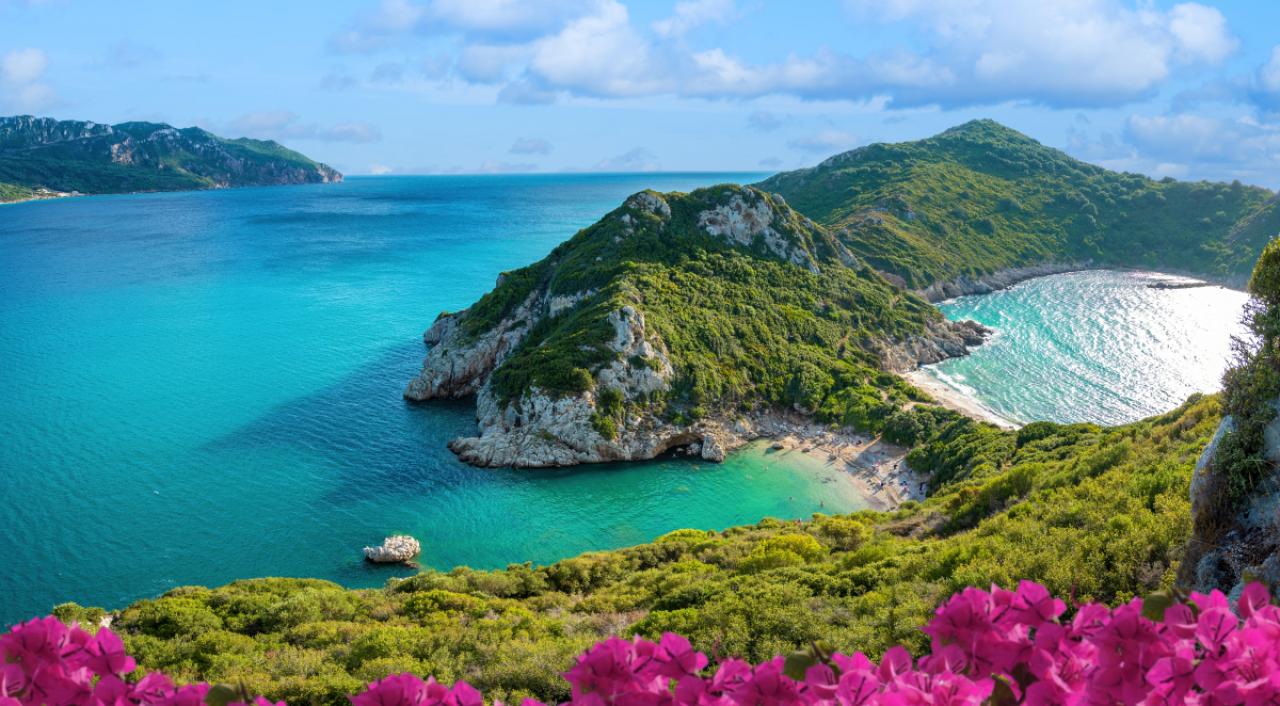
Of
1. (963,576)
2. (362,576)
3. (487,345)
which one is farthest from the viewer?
(487,345)

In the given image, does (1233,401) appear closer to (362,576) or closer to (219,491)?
(362,576)

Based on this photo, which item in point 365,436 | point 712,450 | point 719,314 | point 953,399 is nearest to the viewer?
point 712,450

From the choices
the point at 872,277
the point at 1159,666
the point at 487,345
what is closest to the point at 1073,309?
the point at 872,277

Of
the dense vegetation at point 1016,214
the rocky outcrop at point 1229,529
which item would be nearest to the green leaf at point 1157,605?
the rocky outcrop at point 1229,529

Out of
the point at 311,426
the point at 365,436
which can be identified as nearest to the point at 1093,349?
the point at 365,436

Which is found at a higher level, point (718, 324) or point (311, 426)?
point (718, 324)

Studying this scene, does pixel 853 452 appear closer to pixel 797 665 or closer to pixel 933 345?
pixel 933 345

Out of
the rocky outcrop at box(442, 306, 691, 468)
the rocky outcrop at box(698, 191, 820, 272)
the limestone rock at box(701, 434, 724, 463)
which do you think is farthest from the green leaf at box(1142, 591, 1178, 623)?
the rocky outcrop at box(698, 191, 820, 272)

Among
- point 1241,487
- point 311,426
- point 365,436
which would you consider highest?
point 1241,487
